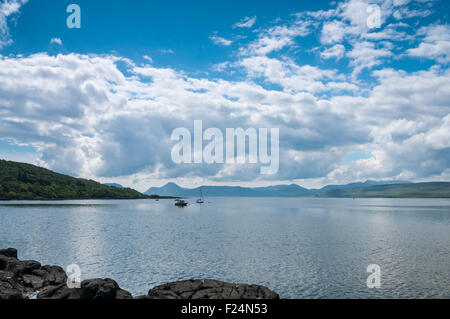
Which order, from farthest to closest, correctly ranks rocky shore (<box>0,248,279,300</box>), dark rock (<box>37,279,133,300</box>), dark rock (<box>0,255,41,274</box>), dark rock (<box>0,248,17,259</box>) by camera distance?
dark rock (<box>0,248,17,259</box>) < dark rock (<box>0,255,41,274</box>) < rocky shore (<box>0,248,279,300</box>) < dark rock (<box>37,279,133,300</box>)

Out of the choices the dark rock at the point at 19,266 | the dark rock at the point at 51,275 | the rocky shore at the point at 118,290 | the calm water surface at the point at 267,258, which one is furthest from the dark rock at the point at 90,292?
the dark rock at the point at 19,266

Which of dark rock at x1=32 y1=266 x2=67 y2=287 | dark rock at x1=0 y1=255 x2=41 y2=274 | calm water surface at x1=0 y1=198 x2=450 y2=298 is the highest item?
dark rock at x1=0 y1=255 x2=41 y2=274

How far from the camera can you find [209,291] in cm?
2919

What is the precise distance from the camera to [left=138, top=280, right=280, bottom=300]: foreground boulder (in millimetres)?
27891

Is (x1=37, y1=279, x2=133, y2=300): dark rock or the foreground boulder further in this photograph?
the foreground boulder

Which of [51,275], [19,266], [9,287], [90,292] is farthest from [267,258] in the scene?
[9,287]

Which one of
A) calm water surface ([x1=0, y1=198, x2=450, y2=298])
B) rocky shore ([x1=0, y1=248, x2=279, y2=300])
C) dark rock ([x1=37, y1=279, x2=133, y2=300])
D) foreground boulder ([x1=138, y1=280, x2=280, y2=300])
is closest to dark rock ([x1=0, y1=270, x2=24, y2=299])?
rocky shore ([x1=0, y1=248, x2=279, y2=300])

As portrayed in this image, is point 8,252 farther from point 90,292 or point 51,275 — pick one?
point 90,292

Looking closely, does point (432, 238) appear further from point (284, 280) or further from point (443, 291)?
point (284, 280)

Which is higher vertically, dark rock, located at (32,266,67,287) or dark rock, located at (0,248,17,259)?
dark rock, located at (0,248,17,259)

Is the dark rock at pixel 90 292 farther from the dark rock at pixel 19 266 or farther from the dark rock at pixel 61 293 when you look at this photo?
the dark rock at pixel 19 266

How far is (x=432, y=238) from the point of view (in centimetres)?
7562

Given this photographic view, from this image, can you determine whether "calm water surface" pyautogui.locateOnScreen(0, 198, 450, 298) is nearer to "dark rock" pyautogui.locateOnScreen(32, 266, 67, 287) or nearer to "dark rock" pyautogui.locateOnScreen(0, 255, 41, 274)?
"dark rock" pyautogui.locateOnScreen(32, 266, 67, 287)

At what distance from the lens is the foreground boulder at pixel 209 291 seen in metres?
27.9
